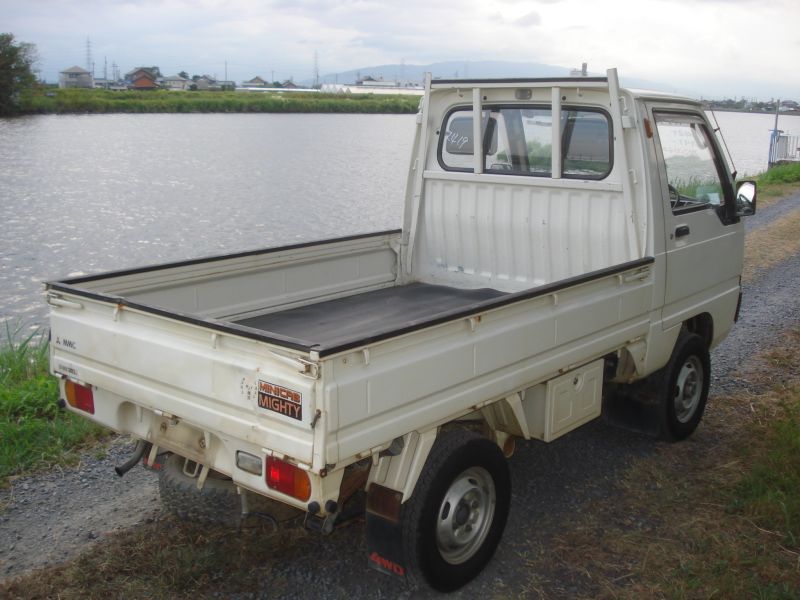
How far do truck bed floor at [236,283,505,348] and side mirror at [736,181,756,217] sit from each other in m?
1.86

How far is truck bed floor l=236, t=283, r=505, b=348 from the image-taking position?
501 centimetres

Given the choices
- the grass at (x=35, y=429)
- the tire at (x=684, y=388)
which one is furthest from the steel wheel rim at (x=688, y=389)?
the grass at (x=35, y=429)

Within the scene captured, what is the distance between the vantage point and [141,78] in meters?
96.6

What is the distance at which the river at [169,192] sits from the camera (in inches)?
703

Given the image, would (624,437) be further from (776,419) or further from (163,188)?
(163,188)

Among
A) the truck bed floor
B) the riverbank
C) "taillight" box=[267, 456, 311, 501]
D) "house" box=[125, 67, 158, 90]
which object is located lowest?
"taillight" box=[267, 456, 311, 501]

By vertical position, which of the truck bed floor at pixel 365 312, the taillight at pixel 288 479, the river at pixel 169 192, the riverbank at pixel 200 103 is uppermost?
the riverbank at pixel 200 103

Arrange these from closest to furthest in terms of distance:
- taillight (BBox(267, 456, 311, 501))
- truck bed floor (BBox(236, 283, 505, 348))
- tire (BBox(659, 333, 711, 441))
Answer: taillight (BBox(267, 456, 311, 501))
truck bed floor (BBox(236, 283, 505, 348))
tire (BBox(659, 333, 711, 441))

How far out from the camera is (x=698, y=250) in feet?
18.4

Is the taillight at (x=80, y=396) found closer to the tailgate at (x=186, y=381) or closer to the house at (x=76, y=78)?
the tailgate at (x=186, y=381)

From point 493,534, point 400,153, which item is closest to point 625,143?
point 493,534

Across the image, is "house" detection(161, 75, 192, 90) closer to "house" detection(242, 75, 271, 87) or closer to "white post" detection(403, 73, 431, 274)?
"house" detection(242, 75, 271, 87)

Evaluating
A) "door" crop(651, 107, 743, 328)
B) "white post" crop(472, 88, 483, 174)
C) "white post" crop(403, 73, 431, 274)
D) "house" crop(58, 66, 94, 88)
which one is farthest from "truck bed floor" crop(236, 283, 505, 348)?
"house" crop(58, 66, 94, 88)

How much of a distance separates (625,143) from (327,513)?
313 centimetres
